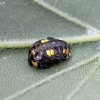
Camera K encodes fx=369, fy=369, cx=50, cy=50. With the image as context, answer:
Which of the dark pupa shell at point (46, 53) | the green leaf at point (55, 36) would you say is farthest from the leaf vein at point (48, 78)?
the dark pupa shell at point (46, 53)

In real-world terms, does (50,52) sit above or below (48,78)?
above

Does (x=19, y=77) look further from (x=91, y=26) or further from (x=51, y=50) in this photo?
(x=91, y=26)

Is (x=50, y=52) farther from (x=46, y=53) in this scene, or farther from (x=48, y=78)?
(x=48, y=78)

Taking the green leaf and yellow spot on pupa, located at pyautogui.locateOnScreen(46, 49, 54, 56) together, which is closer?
the green leaf

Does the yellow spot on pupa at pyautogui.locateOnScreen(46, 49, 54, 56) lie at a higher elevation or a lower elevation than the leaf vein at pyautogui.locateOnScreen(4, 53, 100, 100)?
higher

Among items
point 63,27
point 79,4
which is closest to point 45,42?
point 63,27

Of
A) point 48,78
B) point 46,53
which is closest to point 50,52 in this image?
point 46,53

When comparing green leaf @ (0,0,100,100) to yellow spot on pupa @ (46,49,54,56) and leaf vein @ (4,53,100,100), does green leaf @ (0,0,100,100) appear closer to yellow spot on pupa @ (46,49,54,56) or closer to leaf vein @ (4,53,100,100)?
leaf vein @ (4,53,100,100)

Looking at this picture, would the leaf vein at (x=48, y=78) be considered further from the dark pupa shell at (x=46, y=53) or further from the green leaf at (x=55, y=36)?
the dark pupa shell at (x=46, y=53)

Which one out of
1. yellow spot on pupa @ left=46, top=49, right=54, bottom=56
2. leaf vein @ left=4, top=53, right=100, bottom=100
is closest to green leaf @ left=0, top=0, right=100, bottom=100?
leaf vein @ left=4, top=53, right=100, bottom=100
